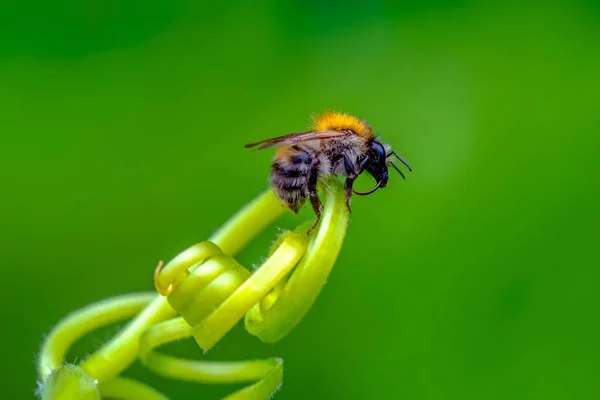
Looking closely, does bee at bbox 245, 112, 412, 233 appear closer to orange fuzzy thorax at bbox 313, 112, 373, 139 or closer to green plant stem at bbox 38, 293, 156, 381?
orange fuzzy thorax at bbox 313, 112, 373, 139

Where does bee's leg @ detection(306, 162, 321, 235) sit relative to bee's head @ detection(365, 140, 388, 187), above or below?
above

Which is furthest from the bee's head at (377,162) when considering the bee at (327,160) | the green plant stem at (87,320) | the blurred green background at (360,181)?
the blurred green background at (360,181)

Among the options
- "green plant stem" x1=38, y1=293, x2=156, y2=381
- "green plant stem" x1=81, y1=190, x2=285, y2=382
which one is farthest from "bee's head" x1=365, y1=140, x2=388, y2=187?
"green plant stem" x1=38, y1=293, x2=156, y2=381

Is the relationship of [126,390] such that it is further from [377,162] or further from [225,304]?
[377,162]

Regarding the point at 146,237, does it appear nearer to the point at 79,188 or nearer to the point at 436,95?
the point at 79,188

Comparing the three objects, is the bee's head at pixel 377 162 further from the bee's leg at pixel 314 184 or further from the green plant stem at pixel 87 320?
the green plant stem at pixel 87 320

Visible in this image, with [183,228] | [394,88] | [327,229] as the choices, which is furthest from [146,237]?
[327,229]
